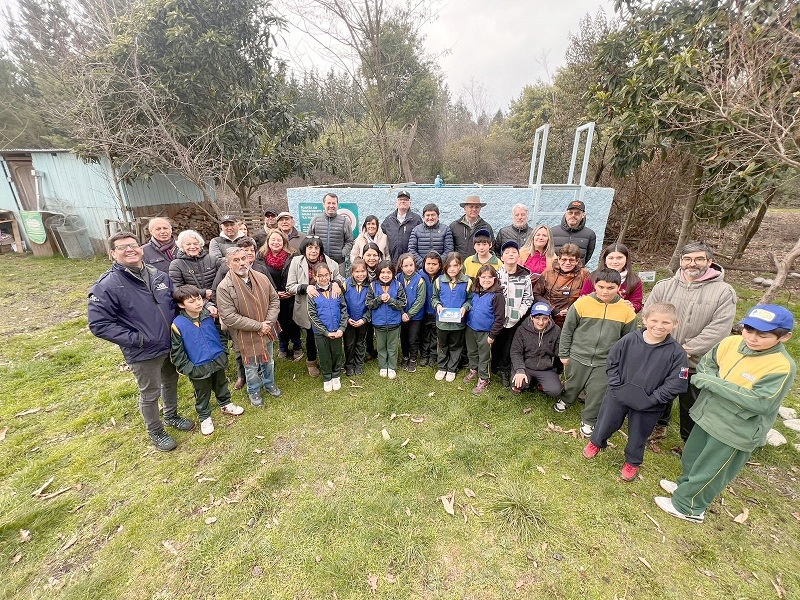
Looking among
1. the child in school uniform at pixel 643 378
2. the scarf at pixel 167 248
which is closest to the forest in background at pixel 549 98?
the child in school uniform at pixel 643 378

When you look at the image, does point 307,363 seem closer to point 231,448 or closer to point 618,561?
point 231,448

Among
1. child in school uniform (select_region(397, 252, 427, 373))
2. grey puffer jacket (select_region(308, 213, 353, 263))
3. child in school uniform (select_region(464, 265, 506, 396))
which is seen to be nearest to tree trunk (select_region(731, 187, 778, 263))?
child in school uniform (select_region(464, 265, 506, 396))

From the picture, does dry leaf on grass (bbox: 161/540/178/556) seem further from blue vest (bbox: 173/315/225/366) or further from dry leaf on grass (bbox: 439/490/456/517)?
dry leaf on grass (bbox: 439/490/456/517)

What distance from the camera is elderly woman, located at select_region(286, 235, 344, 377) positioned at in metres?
4.23

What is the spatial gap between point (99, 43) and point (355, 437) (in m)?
12.4

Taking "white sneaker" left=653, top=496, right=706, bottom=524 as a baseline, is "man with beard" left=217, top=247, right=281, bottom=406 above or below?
above

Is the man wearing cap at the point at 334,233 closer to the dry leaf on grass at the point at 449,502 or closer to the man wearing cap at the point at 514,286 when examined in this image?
the man wearing cap at the point at 514,286

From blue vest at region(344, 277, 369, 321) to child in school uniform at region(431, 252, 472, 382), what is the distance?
0.84 meters

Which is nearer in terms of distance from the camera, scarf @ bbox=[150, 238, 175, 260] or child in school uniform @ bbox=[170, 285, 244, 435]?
child in school uniform @ bbox=[170, 285, 244, 435]

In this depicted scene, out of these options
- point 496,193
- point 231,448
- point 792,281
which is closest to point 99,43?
point 496,193

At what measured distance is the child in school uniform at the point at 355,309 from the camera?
4.28 meters

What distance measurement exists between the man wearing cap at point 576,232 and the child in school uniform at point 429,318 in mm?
1537

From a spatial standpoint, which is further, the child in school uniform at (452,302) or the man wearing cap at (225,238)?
the man wearing cap at (225,238)

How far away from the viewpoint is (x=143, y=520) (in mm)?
2781
